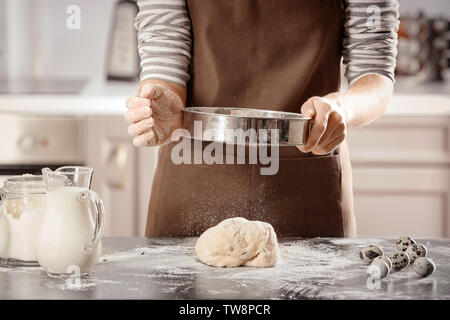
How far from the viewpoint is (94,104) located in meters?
2.42

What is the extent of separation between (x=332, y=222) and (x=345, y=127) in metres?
0.33

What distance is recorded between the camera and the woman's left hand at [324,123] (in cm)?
123

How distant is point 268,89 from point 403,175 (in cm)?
103

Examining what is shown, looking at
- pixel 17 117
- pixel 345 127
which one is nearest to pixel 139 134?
pixel 345 127

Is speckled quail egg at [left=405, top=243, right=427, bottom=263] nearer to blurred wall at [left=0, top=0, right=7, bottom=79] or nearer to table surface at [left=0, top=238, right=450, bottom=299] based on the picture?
table surface at [left=0, top=238, right=450, bottom=299]

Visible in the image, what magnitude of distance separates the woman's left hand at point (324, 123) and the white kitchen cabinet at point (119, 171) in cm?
120

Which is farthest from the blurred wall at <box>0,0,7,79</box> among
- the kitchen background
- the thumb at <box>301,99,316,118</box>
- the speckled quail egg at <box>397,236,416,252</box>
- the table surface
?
the speckled quail egg at <box>397,236,416,252</box>

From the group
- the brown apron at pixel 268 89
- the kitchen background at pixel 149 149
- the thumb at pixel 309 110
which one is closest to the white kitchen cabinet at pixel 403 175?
the kitchen background at pixel 149 149

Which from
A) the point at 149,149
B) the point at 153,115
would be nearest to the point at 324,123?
the point at 153,115

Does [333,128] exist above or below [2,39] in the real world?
below

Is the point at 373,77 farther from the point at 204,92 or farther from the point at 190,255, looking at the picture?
the point at 190,255

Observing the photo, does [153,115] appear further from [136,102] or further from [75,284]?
[75,284]

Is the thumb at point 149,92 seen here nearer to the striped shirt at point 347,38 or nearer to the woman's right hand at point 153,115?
the woman's right hand at point 153,115
